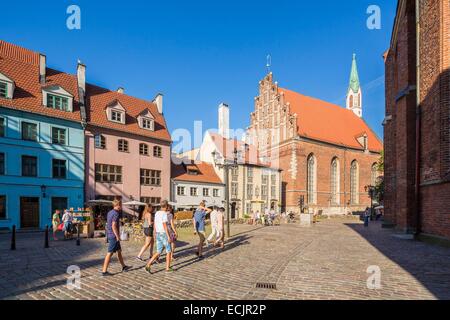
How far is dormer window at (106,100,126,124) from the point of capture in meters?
26.0

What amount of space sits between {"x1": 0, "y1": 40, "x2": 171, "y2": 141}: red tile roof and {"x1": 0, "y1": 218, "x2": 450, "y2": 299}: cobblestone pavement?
48.0 ft

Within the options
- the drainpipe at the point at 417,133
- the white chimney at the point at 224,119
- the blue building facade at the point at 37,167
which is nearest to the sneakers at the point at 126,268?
the drainpipe at the point at 417,133

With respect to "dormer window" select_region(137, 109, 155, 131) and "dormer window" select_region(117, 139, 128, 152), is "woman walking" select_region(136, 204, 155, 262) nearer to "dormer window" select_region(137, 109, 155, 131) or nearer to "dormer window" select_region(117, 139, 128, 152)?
"dormer window" select_region(117, 139, 128, 152)

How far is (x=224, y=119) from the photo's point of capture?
141 ft

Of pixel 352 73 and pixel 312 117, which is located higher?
pixel 352 73

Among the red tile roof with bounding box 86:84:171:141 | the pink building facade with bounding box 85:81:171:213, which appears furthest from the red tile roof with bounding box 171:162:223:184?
the red tile roof with bounding box 86:84:171:141

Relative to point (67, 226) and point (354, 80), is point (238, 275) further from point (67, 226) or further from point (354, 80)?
point (354, 80)

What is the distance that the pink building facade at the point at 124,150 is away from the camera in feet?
80.3

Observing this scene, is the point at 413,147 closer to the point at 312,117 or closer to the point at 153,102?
the point at 153,102

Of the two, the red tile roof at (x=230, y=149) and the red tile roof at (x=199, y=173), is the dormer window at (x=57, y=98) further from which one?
the red tile roof at (x=230, y=149)

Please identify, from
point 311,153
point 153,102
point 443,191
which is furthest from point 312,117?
point 443,191
